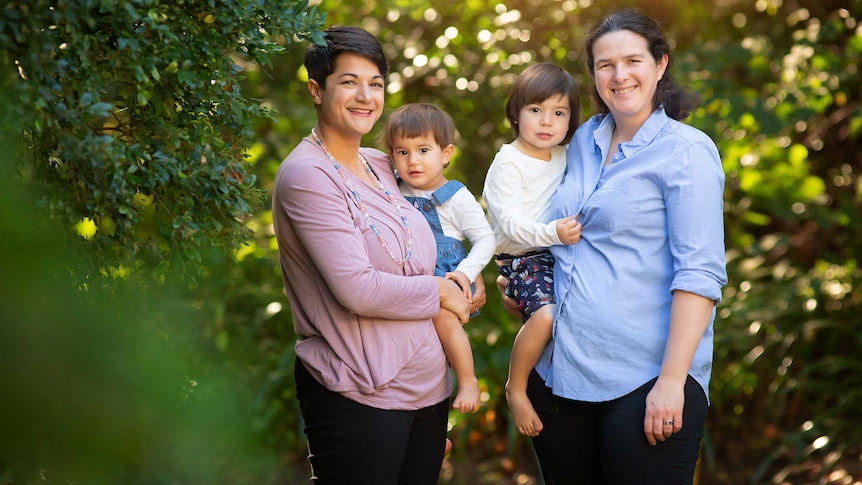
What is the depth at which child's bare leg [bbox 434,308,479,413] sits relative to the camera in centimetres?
251

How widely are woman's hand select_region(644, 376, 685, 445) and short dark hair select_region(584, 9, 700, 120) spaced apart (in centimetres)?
78

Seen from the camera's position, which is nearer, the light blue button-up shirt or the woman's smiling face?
the light blue button-up shirt

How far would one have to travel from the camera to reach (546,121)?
2.68 meters

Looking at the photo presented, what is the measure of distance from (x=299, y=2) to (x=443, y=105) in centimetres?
282

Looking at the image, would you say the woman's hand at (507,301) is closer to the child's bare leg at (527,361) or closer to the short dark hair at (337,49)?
the child's bare leg at (527,361)

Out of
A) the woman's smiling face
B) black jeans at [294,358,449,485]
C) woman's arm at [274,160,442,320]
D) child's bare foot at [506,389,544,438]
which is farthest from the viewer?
child's bare foot at [506,389,544,438]

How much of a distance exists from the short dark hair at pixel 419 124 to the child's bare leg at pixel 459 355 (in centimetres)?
54

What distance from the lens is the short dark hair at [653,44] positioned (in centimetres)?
245

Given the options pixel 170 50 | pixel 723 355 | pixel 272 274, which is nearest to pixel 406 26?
pixel 272 274

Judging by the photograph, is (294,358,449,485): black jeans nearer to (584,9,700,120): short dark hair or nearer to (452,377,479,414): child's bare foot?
(452,377,479,414): child's bare foot

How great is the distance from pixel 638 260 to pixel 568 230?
20 centimetres

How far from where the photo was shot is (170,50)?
6.72 feet

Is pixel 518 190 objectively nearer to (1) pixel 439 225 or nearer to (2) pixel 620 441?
(1) pixel 439 225

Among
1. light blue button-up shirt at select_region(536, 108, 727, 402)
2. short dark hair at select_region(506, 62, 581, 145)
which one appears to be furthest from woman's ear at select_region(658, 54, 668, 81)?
short dark hair at select_region(506, 62, 581, 145)
